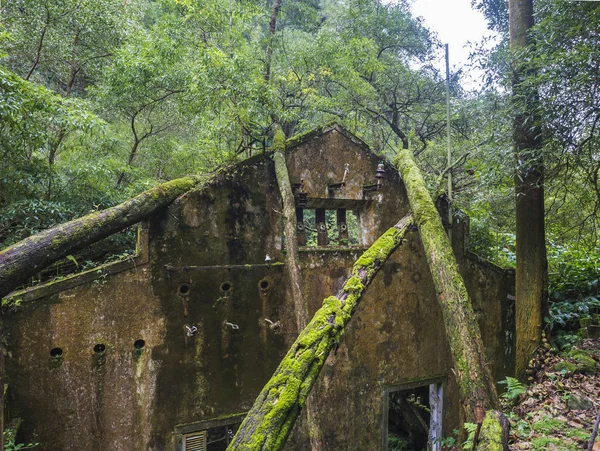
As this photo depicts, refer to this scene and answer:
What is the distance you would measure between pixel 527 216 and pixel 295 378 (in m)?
4.84

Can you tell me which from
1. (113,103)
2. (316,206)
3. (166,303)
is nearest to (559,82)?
(316,206)

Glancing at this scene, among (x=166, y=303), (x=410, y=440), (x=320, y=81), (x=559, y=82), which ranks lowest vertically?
(x=410, y=440)

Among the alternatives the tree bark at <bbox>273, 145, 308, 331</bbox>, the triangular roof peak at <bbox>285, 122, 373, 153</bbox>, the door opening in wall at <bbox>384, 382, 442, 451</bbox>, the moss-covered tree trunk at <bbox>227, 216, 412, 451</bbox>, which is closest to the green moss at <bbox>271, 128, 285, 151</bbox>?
the triangular roof peak at <bbox>285, 122, 373, 153</bbox>

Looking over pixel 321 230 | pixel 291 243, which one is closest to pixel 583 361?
pixel 321 230

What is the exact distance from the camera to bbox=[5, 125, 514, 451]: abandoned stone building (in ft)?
14.8

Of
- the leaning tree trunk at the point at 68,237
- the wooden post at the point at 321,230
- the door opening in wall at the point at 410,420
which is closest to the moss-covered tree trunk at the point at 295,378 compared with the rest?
the wooden post at the point at 321,230

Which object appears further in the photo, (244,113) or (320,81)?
(320,81)

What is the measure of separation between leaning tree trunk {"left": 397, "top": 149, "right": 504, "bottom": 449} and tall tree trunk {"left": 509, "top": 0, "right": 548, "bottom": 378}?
1678 millimetres

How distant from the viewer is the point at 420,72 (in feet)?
35.7

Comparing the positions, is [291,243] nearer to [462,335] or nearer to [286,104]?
[462,335]

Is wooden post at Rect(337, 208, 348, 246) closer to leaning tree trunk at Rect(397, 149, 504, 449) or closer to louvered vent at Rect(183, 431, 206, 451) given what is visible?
leaning tree trunk at Rect(397, 149, 504, 449)

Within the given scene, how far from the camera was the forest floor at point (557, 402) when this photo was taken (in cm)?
346

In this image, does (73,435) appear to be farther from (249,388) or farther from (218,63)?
(218,63)

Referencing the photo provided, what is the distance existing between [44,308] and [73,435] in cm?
159
